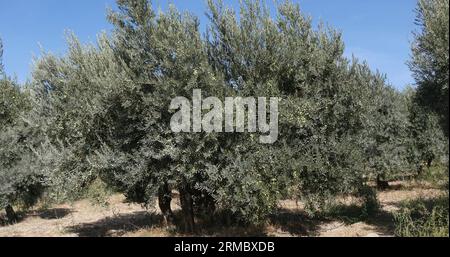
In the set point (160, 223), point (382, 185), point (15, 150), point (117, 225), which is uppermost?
point (15, 150)

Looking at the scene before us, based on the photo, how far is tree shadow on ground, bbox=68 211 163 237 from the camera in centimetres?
1631

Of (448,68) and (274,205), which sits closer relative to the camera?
(448,68)

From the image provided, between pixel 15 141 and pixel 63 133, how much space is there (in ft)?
17.1

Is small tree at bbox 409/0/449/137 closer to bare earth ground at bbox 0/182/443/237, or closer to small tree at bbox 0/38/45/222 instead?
bare earth ground at bbox 0/182/443/237

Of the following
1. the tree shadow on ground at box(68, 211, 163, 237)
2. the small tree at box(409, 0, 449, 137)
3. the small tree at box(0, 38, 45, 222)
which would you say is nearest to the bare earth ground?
the tree shadow on ground at box(68, 211, 163, 237)

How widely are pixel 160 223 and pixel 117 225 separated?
98.3 inches

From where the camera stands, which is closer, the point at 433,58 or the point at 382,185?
the point at 433,58

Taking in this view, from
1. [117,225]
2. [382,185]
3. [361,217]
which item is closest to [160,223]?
[117,225]

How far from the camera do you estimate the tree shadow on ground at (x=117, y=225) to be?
16312 millimetres

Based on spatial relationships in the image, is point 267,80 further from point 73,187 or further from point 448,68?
point 73,187

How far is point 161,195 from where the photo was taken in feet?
48.3

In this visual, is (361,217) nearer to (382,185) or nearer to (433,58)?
(433,58)

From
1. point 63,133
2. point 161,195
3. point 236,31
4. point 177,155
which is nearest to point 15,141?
point 63,133

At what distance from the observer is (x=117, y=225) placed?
1786cm
